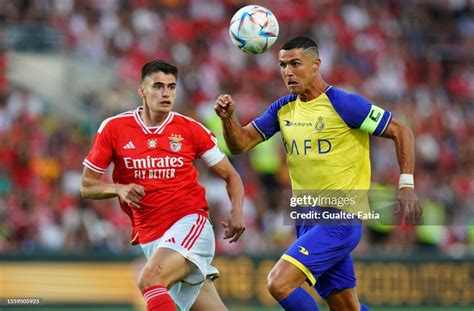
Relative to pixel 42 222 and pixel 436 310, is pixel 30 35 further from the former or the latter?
pixel 436 310

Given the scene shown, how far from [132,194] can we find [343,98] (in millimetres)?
1925

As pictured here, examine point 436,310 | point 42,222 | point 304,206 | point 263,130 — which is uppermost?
point 263,130

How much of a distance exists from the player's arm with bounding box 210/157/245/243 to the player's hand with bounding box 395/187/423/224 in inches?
49.6

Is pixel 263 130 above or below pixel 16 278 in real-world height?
above

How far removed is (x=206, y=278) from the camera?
9.05 metres

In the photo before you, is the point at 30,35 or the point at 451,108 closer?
the point at 30,35

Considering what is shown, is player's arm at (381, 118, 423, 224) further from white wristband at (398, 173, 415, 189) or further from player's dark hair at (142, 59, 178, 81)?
player's dark hair at (142, 59, 178, 81)

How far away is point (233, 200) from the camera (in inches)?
350

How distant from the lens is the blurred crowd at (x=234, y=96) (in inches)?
639

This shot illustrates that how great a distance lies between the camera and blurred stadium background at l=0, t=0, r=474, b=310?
1545cm

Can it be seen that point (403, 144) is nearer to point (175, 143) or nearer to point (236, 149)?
point (236, 149)

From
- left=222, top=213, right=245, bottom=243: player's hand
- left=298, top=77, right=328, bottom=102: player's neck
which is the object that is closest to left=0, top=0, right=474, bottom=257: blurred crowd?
left=298, top=77, right=328, bottom=102: player's neck

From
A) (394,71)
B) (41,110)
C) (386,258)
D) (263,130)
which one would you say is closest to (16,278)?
(41,110)

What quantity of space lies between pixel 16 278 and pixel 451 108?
35.8 ft
